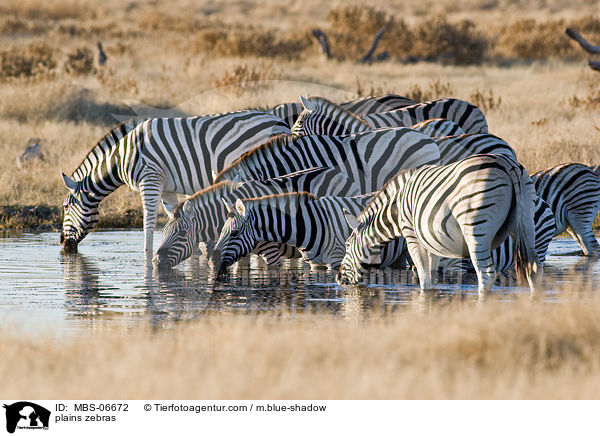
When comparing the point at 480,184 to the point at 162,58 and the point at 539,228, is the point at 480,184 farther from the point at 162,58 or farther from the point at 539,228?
the point at 162,58

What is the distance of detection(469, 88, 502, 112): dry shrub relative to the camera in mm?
22566

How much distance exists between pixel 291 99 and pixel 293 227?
43.1ft

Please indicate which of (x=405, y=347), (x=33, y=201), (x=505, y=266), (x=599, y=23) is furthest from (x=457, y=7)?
(x=405, y=347)

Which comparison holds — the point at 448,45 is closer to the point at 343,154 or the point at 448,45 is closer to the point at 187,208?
the point at 343,154

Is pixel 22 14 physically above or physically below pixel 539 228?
above

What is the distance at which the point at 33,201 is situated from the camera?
15.7 meters

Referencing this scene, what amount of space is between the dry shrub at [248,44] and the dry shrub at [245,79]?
6.28 m

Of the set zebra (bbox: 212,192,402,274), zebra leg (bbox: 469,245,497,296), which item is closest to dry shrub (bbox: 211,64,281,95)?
zebra (bbox: 212,192,402,274)

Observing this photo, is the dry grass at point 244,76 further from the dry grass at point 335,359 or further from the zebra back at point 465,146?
the dry grass at point 335,359

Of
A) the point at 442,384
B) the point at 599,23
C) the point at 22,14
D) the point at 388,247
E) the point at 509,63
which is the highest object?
the point at 22,14

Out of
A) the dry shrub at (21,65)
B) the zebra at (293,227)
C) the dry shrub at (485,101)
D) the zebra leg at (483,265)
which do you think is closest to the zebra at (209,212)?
the zebra at (293,227)

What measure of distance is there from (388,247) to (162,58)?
1016 inches

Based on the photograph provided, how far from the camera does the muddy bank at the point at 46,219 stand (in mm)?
14922

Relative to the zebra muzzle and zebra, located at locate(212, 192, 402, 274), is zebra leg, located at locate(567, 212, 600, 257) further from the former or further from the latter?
the zebra muzzle
